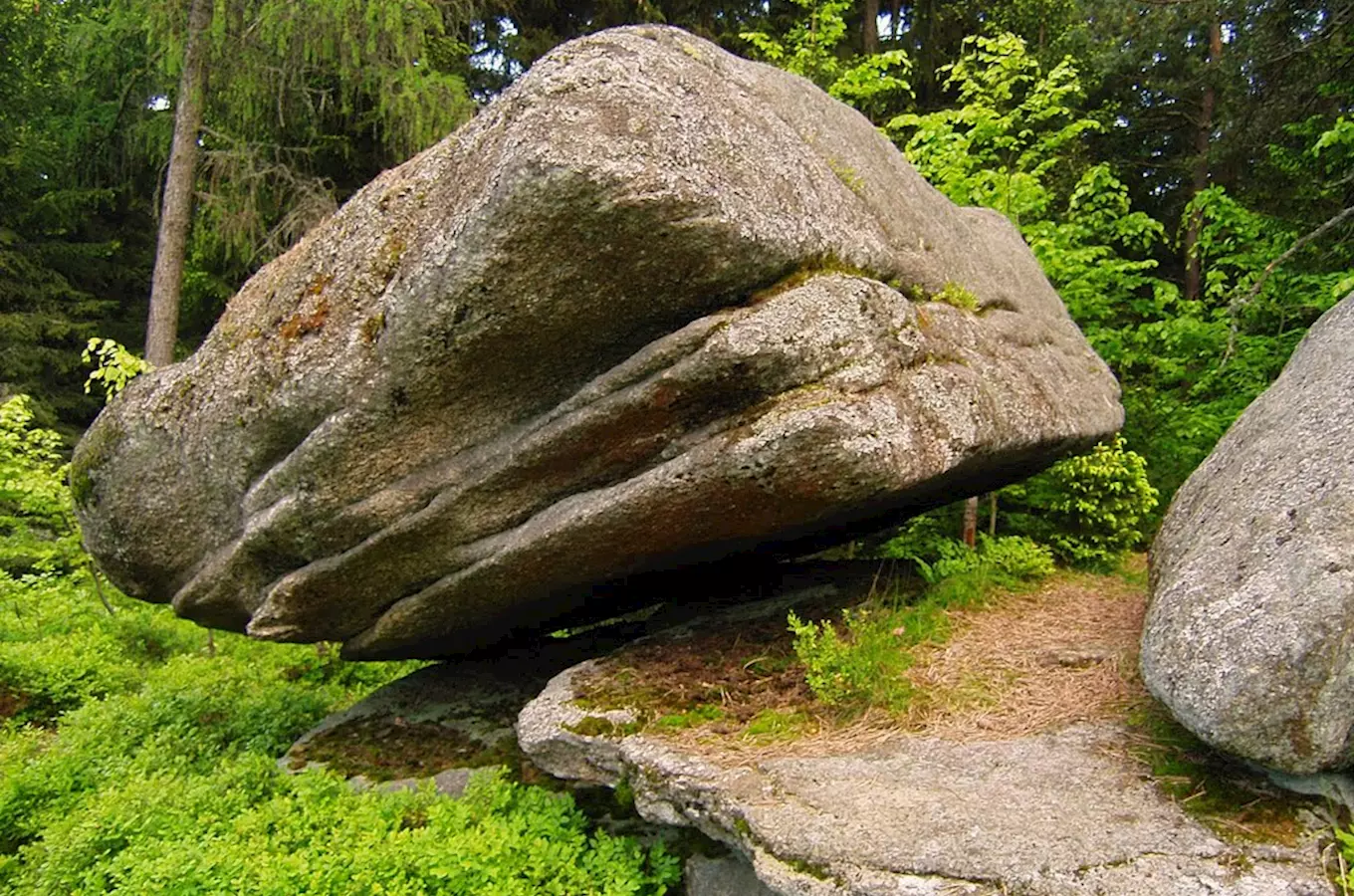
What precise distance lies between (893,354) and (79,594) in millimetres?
11163

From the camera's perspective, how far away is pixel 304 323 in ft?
15.1

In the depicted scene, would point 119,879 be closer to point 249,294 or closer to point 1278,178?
point 249,294

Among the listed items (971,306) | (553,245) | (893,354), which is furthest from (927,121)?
(553,245)

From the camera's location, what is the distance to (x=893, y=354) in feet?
14.0

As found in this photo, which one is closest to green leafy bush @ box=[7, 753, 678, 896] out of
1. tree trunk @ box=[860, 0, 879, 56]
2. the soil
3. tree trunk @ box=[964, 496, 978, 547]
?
the soil

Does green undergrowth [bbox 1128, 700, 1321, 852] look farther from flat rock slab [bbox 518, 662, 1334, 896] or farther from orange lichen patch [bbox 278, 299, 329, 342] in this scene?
orange lichen patch [bbox 278, 299, 329, 342]

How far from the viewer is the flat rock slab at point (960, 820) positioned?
2.87 m

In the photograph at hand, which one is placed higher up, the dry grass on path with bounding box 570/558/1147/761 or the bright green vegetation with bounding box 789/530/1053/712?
the bright green vegetation with bounding box 789/530/1053/712

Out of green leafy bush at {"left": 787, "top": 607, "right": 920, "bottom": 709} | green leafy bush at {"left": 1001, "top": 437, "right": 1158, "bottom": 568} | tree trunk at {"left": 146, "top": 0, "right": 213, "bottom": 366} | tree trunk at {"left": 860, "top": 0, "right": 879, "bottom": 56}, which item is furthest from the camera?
tree trunk at {"left": 860, "top": 0, "right": 879, "bottom": 56}

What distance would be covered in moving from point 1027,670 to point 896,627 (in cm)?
83

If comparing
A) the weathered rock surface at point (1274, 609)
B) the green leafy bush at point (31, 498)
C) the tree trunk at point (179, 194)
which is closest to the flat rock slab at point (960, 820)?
the weathered rock surface at point (1274, 609)

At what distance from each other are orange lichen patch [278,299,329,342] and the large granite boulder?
27 mm

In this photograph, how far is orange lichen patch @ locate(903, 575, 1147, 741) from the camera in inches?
161

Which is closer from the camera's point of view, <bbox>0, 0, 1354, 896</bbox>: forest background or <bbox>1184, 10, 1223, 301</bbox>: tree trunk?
<bbox>0, 0, 1354, 896</bbox>: forest background
